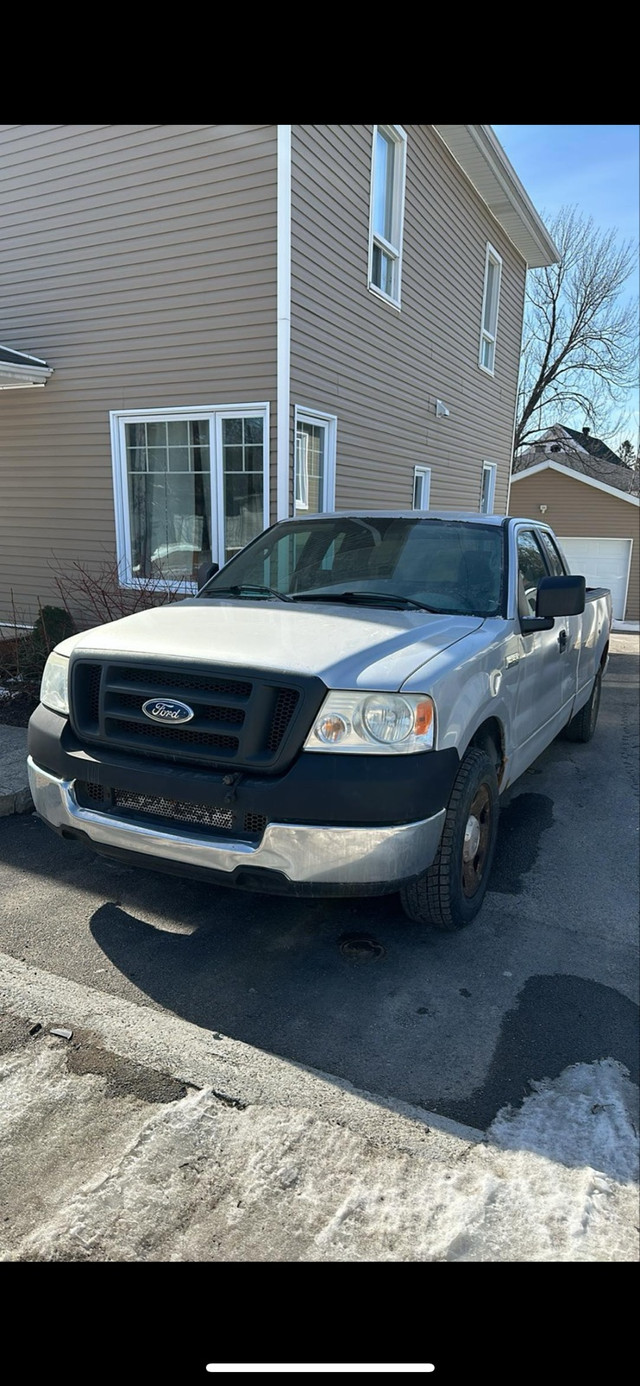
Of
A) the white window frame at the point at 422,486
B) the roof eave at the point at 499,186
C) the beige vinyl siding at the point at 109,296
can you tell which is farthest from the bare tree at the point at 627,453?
the beige vinyl siding at the point at 109,296

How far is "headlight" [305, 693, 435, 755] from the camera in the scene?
2750 mm

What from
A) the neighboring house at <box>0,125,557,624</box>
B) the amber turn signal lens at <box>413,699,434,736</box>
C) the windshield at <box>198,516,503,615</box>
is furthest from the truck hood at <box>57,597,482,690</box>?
the neighboring house at <box>0,125,557,624</box>

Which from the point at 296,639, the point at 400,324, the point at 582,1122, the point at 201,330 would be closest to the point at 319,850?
the point at 296,639

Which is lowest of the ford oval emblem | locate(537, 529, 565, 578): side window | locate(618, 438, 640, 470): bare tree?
the ford oval emblem

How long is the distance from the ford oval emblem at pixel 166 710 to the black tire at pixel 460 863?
1.04 m

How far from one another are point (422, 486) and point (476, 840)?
9177mm

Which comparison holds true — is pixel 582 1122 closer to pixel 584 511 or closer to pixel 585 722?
pixel 585 722

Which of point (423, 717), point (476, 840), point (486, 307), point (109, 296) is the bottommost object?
point (476, 840)

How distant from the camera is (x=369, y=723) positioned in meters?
2.77

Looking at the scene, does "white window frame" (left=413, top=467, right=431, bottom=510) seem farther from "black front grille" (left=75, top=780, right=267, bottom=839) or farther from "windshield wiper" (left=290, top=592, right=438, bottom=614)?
"black front grille" (left=75, top=780, right=267, bottom=839)

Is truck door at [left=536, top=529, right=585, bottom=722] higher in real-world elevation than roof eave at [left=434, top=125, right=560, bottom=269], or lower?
lower

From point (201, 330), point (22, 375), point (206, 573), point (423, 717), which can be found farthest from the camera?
point (22, 375)
